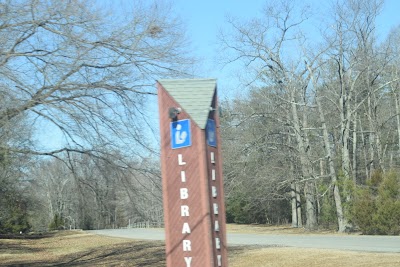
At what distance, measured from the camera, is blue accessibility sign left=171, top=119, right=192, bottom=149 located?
834 centimetres

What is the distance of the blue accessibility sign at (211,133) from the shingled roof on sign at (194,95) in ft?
0.58

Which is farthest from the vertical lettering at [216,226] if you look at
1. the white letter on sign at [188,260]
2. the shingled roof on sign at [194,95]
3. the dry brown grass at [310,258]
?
the dry brown grass at [310,258]

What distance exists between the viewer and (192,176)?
820 centimetres

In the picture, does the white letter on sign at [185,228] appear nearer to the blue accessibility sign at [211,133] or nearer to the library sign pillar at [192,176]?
the library sign pillar at [192,176]

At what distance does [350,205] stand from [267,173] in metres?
5.61

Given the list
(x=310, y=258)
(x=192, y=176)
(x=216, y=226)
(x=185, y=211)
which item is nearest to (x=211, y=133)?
(x=192, y=176)

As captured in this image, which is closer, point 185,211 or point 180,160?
point 185,211

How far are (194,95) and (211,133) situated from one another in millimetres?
632

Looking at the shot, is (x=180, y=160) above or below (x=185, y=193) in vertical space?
above

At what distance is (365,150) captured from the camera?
40.6 meters

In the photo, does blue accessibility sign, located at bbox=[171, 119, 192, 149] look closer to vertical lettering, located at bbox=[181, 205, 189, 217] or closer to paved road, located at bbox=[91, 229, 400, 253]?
vertical lettering, located at bbox=[181, 205, 189, 217]

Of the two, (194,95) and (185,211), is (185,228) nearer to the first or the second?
(185,211)

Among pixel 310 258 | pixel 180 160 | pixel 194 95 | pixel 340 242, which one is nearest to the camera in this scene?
pixel 180 160

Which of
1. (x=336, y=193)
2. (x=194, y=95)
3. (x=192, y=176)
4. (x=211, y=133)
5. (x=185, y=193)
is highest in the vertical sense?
(x=194, y=95)
